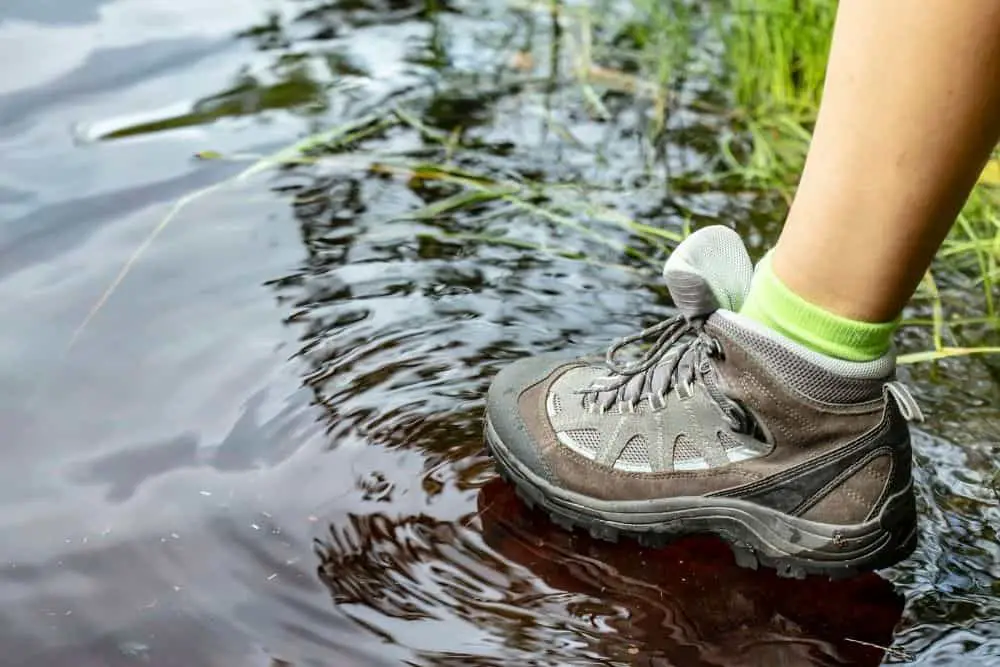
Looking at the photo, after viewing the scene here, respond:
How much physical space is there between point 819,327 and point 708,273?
5.9 inches

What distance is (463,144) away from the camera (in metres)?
2.51

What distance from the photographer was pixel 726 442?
4.57 feet

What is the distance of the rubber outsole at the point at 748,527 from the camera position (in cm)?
133

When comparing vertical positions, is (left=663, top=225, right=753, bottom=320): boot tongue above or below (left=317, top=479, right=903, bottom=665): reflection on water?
above

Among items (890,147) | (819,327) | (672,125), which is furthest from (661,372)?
(672,125)

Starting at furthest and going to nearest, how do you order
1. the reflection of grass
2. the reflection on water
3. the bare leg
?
the reflection of grass
the reflection on water
the bare leg

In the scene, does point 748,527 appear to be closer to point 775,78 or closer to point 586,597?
point 586,597

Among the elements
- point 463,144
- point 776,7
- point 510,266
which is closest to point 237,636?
point 510,266

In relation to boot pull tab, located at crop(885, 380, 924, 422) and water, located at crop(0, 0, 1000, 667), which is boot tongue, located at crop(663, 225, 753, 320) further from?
water, located at crop(0, 0, 1000, 667)

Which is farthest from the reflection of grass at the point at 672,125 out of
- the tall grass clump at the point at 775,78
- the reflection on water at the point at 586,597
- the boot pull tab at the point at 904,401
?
the reflection on water at the point at 586,597

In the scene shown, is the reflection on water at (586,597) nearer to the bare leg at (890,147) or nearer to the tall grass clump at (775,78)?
the bare leg at (890,147)

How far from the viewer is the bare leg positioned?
1114 mm

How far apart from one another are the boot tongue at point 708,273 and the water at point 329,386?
30cm

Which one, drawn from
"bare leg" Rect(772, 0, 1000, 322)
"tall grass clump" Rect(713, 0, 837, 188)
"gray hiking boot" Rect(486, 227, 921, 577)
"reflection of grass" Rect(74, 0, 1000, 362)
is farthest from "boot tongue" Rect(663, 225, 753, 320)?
"tall grass clump" Rect(713, 0, 837, 188)
